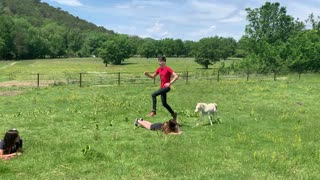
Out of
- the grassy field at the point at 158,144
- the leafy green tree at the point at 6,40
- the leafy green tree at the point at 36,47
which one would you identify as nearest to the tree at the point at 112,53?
the leafy green tree at the point at 6,40

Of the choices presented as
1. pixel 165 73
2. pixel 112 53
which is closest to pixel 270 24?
pixel 112 53

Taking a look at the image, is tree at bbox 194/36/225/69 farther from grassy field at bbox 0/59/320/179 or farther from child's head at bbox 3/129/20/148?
child's head at bbox 3/129/20/148

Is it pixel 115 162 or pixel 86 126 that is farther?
pixel 86 126

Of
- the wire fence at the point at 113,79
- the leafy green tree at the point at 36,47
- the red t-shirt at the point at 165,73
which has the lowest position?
the wire fence at the point at 113,79

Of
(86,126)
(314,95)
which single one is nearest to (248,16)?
(314,95)

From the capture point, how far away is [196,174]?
8711mm

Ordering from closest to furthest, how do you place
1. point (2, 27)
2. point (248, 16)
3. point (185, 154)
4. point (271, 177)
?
point (271, 177)
point (185, 154)
point (248, 16)
point (2, 27)

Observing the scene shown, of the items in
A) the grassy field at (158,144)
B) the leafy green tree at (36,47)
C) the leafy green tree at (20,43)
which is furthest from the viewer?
the leafy green tree at (36,47)

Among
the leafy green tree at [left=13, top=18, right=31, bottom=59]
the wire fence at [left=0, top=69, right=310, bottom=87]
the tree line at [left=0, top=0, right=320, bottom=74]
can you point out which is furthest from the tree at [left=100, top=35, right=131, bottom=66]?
the wire fence at [left=0, top=69, right=310, bottom=87]

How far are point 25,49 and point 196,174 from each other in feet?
500

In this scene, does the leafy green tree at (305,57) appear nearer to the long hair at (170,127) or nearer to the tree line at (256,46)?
the tree line at (256,46)

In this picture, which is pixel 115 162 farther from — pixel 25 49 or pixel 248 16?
pixel 25 49

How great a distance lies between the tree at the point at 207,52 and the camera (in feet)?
376

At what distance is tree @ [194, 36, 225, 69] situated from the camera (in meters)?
115
